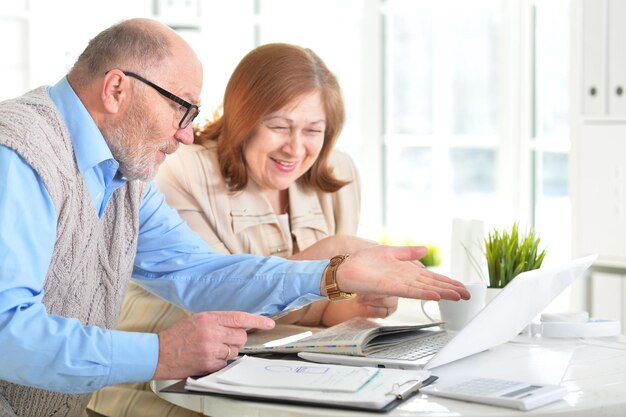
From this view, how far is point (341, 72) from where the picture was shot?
5805 millimetres

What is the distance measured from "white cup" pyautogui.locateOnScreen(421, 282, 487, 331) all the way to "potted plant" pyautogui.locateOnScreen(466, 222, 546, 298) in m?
0.11

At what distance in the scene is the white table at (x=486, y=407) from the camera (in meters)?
1.48

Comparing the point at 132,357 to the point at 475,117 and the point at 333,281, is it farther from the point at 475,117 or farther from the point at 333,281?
the point at 475,117

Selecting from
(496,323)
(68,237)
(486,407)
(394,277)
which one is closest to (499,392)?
(486,407)

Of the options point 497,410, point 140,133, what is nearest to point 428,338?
point 497,410

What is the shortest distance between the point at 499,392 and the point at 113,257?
0.88m

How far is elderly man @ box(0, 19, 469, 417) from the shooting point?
1.66 metres

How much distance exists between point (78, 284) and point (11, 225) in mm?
316

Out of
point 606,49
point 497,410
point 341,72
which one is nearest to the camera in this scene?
point 497,410

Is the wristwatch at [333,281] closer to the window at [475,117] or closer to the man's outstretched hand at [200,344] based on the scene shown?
the man's outstretched hand at [200,344]

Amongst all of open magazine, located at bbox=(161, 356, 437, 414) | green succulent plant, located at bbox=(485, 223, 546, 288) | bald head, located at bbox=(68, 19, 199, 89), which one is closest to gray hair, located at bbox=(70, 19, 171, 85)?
bald head, located at bbox=(68, 19, 199, 89)

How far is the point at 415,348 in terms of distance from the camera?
187 cm

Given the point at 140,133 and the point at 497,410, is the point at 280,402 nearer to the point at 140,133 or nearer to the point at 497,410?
the point at 497,410

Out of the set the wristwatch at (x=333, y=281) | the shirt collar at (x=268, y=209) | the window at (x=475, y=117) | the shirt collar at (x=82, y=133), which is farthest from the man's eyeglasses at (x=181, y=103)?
the window at (x=475, y=117)
